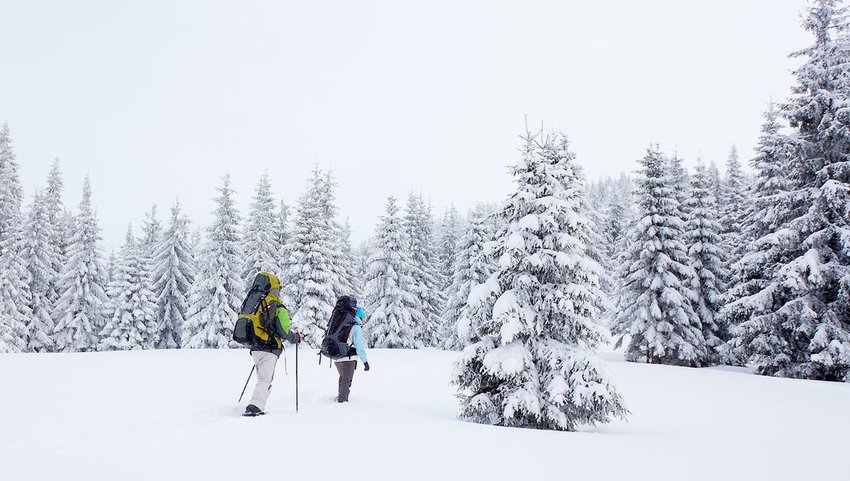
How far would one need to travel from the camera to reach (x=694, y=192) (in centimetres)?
2533

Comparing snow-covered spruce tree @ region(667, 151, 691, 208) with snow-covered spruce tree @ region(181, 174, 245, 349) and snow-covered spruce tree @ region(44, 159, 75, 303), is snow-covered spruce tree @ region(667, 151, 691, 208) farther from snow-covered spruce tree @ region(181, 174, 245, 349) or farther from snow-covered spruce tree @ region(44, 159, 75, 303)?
snow-covered spruce tree @ region(44, 159, 75, 303)

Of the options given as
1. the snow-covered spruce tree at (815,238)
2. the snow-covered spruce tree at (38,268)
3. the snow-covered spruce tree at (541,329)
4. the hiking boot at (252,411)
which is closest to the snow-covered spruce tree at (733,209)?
the snow-covered spruce tree at (815,238)

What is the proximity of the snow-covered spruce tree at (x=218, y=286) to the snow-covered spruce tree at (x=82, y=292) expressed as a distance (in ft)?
29.8

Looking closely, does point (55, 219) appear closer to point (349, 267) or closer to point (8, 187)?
point (8, 187)

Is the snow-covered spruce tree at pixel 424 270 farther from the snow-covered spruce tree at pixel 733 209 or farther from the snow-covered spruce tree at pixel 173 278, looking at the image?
the snow-covered spruce tree at pixel 733 209

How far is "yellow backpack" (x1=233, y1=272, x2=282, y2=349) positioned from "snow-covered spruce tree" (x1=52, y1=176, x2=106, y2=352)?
121ft

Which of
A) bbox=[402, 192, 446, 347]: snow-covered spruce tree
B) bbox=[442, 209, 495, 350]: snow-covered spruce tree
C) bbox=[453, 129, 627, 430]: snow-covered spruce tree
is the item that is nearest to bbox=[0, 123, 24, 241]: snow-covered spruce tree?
bbox=[402, 192, 446, 347]: snow-covered spruce tree

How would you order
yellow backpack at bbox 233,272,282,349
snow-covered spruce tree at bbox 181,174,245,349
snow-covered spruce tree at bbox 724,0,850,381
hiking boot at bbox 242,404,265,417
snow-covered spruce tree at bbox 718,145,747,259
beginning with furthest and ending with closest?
1. snow-covered spruce tree at bbox 181,174,245,349
2. snow-covered spruce tree at bbox 718,145,747,259
3. snow-covered spruce tree at bbox 724,0,850,381
4. yellow backpack at bbox 233,272,282,349
5. hiking boot at bbox 242,404,265,417

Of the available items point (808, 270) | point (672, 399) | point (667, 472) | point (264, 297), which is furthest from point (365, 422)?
point (808, 270)

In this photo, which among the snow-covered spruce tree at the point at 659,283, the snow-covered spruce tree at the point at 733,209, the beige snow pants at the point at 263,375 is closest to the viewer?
the beige snow pants at the point at 263,375

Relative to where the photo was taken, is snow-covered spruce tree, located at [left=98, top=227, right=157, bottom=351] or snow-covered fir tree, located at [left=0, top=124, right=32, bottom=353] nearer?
snow-covered fir tree, located at [left=0, top=124, right=32, bottom=353]

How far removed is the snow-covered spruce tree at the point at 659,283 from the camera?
22891mm

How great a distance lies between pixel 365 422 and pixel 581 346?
4.14m

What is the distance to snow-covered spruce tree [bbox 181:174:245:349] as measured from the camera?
3284 centimetres
